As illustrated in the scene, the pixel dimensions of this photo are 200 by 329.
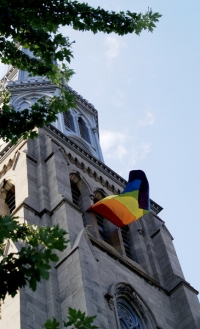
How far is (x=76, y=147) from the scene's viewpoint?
30750 mm

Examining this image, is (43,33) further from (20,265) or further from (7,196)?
(7,196)

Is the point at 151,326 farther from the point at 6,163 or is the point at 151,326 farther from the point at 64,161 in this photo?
the point at 6,163

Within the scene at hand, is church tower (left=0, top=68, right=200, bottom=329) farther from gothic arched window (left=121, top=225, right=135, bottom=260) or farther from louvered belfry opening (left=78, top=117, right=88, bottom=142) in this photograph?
louvered belfry opening (left=78, top=117, right=88, bottom=142)

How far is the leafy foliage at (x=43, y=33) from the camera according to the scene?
1126 centimetres

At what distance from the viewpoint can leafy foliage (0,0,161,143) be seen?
1126cm

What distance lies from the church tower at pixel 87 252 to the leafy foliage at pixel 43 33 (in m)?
7.02

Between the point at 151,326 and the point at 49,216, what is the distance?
487 cm

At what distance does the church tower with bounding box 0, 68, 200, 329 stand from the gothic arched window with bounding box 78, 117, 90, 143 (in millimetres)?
2872

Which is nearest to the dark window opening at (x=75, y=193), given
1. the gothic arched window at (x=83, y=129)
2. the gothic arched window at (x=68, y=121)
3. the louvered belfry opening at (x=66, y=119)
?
the gothic arched window at (x=68, y=121)

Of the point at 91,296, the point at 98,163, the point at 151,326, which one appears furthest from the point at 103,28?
the point at 98,163

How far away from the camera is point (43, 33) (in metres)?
11.6

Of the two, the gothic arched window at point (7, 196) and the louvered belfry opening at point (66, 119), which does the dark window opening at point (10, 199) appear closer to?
the gothic arched window at point (7, 196)

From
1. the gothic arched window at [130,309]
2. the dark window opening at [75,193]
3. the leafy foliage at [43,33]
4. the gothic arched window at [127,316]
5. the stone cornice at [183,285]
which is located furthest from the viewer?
the dark window opening at [75,193]

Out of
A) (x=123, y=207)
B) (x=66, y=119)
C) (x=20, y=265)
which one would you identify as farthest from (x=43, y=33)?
(x=66, y=119)
